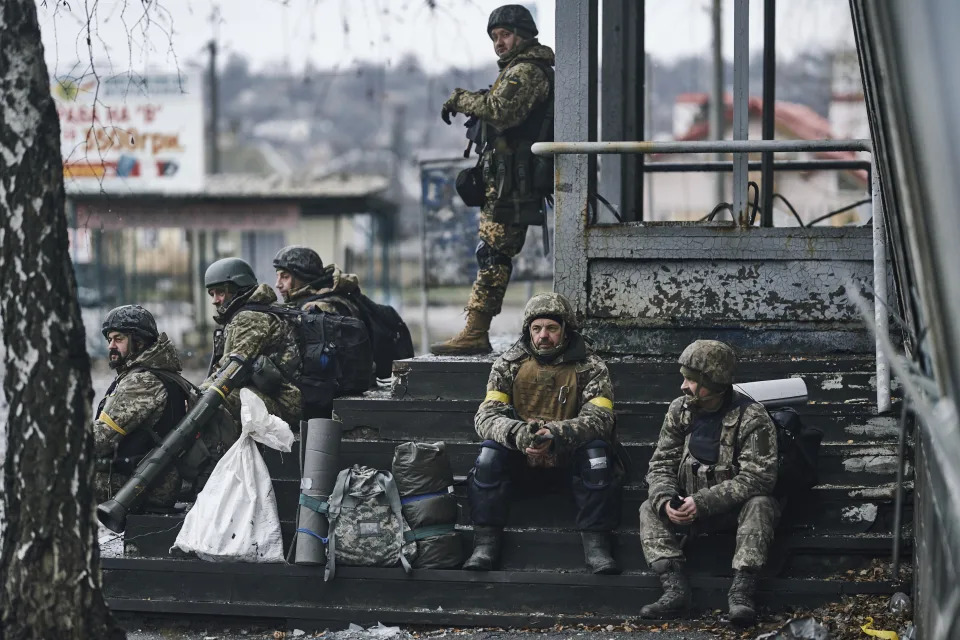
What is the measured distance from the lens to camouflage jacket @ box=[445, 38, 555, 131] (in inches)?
330

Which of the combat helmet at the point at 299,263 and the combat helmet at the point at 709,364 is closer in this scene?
the combat helmet at the point at 709,364

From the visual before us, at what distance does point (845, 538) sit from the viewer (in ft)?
21.7

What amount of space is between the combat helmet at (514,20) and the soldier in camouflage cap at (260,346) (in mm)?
2298

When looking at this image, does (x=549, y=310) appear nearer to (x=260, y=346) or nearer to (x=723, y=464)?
(x=723, y=464)

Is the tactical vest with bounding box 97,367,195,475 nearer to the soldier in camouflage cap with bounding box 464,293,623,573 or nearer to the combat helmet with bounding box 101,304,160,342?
the combat helmet with bounding box 101,304,160,342

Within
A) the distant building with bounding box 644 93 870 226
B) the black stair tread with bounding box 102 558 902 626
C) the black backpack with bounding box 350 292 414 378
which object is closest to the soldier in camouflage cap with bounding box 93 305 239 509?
the black stair tread with bounding box 102 558 902 626

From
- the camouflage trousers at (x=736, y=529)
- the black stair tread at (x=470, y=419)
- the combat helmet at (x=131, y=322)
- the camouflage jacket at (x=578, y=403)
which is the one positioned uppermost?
the combat helmet at (x=131, y=322)

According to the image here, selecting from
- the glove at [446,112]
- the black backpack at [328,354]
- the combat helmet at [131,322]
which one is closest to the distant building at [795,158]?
the glove at [446,112]

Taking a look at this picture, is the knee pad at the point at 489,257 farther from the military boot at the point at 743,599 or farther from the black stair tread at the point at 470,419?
the military boot at the point at 743,599

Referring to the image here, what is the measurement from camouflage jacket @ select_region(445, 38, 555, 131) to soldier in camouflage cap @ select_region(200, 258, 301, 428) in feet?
5.79

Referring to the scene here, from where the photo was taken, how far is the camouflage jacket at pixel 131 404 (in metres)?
7.49

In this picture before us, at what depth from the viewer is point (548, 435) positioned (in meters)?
6.58

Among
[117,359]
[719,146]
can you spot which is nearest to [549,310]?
[719,146]

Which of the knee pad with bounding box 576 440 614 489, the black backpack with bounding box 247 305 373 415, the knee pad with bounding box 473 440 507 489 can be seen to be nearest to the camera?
the knee pad with bounding box 576 440 614 489
